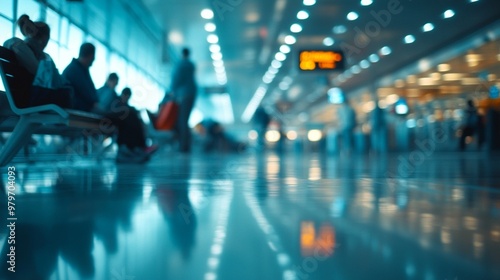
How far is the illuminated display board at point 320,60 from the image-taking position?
1603cm

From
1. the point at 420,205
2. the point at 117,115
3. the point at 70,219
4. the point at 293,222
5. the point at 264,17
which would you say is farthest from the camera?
the point at 264,17

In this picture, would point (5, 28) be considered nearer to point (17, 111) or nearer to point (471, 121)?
point (17, 111)

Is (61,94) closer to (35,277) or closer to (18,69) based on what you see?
(18,69)

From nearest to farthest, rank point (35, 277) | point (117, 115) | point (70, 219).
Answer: point (35, 277) → point (70, 219) → point (117, 115)

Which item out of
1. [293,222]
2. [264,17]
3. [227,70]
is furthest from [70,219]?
[227,70]

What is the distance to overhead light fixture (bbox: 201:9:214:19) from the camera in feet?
43.7

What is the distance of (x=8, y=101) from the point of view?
14.9 ft

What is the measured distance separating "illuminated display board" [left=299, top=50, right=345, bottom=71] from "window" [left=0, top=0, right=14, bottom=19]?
10057mm

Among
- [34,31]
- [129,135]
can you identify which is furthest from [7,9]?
[34,31]

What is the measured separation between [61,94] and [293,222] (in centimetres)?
352

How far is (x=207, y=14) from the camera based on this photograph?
1367 centimetres

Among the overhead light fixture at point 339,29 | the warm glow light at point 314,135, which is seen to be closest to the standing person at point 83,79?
the overhead light fixture at point 339,29

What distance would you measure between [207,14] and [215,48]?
5080mm

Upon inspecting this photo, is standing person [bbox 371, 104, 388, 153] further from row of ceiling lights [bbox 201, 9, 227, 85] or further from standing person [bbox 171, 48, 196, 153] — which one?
standing person [bbox 171, 48, 196, 153]
